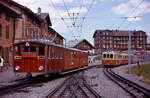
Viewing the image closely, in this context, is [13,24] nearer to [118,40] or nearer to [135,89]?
[135,89]

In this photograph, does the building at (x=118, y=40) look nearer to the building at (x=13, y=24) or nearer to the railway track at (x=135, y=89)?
the building at (x=13, y=24)

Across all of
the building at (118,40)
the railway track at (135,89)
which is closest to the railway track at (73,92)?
the railway track at (135,89)

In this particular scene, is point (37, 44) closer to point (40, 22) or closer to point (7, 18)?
point (7, 18)

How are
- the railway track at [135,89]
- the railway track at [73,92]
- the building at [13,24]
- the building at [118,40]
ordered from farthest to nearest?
the building at [118,40] → the building at [13,24] → the railway track at [135,89] → the railway track at [73,92]

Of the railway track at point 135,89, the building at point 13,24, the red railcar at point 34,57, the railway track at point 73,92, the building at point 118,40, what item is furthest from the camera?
the building at point 118,40

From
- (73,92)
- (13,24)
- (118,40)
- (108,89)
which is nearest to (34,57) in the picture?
(73,92)

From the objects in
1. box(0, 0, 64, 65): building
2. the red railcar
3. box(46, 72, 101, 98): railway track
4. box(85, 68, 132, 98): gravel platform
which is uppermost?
box(0, 0, 64, 65): building

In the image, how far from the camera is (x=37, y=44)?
14.1 m

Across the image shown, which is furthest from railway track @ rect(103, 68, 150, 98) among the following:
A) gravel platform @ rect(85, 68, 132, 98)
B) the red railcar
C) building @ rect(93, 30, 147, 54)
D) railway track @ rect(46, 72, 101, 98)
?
building @ rect(93, 30, 147, 54)

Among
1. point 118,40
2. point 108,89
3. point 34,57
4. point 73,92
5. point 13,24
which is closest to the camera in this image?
point 73,92

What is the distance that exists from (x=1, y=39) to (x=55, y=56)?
11.9 m

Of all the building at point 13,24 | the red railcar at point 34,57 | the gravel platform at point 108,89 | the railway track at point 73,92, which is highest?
the building at point 13,24

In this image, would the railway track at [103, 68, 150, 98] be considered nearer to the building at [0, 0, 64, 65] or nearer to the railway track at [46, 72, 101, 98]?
the railway track at [46, 72, 101, 98]

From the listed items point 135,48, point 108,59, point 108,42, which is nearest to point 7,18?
point 108,59
